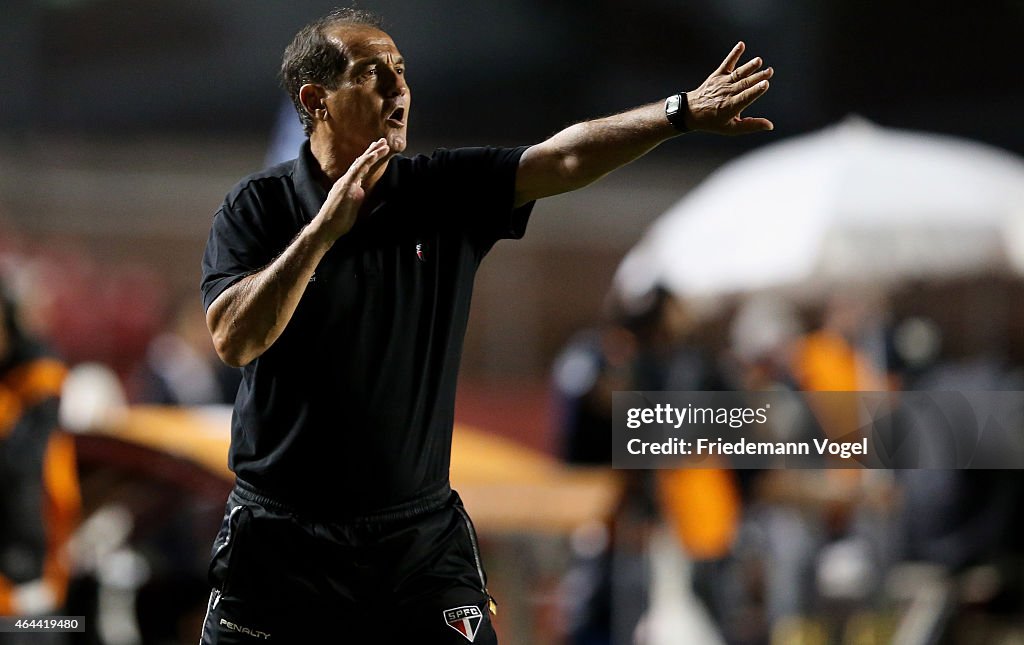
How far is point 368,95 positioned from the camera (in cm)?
297

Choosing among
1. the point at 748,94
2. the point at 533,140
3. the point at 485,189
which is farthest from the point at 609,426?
the point at 533,140

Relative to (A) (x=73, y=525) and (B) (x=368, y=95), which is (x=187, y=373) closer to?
(A) (x=73, y=525)

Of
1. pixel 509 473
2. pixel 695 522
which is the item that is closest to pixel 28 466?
pixel 509 473

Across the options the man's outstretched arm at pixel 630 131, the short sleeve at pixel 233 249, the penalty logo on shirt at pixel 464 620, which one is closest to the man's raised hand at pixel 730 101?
the man's outstretched arm at pixel 630 131

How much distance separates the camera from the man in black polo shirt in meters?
2.84

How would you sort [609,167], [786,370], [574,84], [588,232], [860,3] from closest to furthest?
[609,167]
[786,370]
[860,3]
[588,232]
[574,84]

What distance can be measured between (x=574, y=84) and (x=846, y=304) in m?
8.60

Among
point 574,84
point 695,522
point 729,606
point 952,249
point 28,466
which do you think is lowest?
point 729,606

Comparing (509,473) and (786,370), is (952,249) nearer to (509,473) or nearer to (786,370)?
(786,370)

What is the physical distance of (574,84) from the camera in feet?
51.3

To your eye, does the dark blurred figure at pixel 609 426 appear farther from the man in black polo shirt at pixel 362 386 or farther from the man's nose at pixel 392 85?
the man's nose at pixel 392 85

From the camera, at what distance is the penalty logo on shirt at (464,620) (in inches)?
112

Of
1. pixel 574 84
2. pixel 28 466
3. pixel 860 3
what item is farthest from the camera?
pixel 574 84

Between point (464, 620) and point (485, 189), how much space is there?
2.90ft
